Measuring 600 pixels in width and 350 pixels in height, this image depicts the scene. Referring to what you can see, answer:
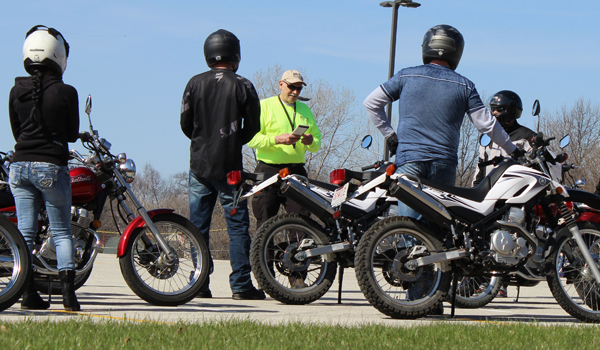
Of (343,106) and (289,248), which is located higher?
(343,106)

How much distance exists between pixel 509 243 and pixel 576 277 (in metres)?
0.67

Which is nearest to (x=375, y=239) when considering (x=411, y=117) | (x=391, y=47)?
(x=411, y=117)

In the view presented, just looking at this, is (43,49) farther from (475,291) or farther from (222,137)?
(475,291)

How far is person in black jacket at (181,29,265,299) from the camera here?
7.29 metres

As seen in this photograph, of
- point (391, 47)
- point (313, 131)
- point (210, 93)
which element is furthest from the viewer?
point (391, 47)

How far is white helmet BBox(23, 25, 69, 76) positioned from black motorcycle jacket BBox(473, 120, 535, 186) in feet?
12.5

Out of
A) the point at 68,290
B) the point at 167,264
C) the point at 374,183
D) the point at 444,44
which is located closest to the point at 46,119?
the point at 68,290

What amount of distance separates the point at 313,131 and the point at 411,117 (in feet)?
7.39

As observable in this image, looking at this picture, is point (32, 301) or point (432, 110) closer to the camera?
point (32, 301)

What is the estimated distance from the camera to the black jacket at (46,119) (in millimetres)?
5723

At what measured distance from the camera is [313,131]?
8.52m

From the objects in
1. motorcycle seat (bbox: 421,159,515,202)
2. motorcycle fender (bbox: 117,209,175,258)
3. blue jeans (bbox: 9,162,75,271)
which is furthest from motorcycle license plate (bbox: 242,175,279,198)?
blue jeans (bbox: 9,162,75,271)

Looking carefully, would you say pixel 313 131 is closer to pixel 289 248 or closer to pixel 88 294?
pixel 289 248

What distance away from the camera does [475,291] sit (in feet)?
24.2
